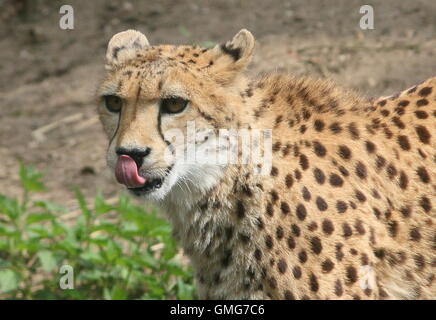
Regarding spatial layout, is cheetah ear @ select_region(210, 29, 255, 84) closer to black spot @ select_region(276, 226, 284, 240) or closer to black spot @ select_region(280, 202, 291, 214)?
black spot @ select_region(280, 202, 291, 214)

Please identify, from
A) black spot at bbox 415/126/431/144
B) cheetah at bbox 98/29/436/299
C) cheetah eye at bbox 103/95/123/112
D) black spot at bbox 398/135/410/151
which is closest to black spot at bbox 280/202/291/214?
cheetah at bbox 98/29/436/299

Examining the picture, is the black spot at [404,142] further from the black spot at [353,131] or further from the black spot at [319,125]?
the black spot at [319,125]

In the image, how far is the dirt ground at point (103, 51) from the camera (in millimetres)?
7781

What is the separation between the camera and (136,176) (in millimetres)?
4320

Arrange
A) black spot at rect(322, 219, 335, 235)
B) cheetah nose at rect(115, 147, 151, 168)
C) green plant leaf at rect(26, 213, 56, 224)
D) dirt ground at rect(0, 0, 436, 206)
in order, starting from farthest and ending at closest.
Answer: dirt ground at rect(0, 0, 436, 206)
green plant leaf at rect(26, 213, 56, 224)
black spot at rect(322, 219, 335, 235)
cheetah nose at rect(115, 147, 151, 168)

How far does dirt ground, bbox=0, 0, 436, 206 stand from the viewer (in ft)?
25.5

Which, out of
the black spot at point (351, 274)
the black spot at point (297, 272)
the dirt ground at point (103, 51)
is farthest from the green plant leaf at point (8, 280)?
the black spot at point (351, 274)

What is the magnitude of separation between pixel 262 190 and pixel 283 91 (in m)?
0.61

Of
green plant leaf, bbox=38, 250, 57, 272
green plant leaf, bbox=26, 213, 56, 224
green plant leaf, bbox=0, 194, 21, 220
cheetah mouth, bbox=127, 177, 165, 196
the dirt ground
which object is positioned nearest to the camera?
cheetah mouth, bbox=127, 177, 165, 196

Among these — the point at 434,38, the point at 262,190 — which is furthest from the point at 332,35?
the point at 262,190

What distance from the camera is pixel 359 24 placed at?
8.54m

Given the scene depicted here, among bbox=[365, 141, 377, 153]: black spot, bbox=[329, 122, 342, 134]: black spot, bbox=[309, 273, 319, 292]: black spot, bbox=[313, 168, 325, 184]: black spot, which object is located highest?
bbox=[329, 122, 342, 134]: black spot

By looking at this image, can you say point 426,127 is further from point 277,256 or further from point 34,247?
point 34,247

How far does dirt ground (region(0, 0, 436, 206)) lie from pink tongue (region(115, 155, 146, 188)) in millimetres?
3075
